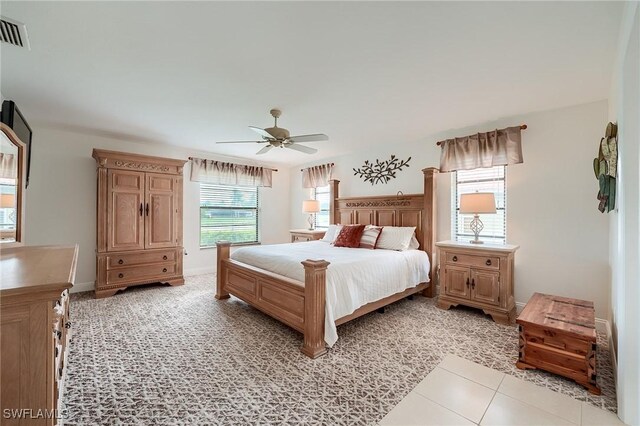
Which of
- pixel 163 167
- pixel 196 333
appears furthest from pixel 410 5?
pixel 163 167

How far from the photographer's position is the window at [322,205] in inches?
237

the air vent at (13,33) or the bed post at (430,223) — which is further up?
the air vent at (13,33)

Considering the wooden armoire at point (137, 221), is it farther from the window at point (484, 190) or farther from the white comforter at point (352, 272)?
the window at point (484, 190)

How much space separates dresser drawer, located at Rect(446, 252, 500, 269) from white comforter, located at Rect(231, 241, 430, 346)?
0.43 metres

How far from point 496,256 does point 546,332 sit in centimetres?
113

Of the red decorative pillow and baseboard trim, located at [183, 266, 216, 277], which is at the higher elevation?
the red decorative pillow

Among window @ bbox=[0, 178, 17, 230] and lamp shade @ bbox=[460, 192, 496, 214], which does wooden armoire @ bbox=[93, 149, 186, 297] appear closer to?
window @ bbox=[0, 178, 17, 230]

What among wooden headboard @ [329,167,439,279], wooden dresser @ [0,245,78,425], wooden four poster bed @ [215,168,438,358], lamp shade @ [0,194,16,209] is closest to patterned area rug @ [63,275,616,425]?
wooden four poster bed @ [215,168,438,358]

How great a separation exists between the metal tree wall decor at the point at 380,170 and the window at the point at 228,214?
100 inches

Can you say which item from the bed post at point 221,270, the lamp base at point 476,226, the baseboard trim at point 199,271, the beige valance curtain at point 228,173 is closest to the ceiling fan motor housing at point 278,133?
the bed post at point 221,270

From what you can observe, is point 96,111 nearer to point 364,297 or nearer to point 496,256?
point 364,297

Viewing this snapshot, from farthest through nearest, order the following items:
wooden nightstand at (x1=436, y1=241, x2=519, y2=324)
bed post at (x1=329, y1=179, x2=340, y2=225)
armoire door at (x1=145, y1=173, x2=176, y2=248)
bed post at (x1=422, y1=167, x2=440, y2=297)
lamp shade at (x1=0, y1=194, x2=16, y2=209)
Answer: bed post at (x1=329, y1=179, x2=340, y2=225) → armoire door at (x1=145, y1=173, x2=176, y2=248) → bed post at (x1=422, y1=167, x2=440, y2=297) → wooden nightstand at (x1=436, y1=241, x2=519, y2=324) → lamp shade at (x1=0, y1=194, x2=16, y2=209)

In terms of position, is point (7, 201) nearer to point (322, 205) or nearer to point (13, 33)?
point (13, 33)

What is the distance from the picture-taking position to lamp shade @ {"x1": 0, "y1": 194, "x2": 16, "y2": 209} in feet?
6.85
